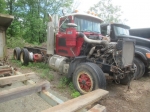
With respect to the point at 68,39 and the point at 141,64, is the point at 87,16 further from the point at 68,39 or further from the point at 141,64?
the point at 141,64

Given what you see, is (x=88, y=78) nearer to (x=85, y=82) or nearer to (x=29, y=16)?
(x=85, y=82)

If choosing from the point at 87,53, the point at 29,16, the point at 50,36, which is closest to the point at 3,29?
the point at 50,36

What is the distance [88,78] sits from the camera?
11.3 feet

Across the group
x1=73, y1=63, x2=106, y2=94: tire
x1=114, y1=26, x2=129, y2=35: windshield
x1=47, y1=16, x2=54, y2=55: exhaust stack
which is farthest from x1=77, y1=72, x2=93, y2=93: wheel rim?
x1=114, y1=26, x2=129, y2=35: windshield

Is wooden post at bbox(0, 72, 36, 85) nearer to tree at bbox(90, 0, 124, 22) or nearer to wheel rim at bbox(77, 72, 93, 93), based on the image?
wheel rim at bbox(77, 72, 93, 93)

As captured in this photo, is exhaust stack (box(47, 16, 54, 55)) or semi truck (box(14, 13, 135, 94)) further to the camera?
exhaust stack (box(47, 16, 54, 55))

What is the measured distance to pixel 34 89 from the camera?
5.47 feet

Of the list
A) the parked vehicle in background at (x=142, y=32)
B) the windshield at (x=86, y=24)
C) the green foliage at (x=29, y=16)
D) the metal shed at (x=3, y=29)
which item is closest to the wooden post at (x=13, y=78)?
the metal shed at (x=3, y=29)

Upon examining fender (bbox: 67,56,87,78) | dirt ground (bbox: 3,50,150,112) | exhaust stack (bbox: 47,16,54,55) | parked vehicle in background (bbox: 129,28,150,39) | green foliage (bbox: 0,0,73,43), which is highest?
green foliage (bbox: 0,0,73,43)

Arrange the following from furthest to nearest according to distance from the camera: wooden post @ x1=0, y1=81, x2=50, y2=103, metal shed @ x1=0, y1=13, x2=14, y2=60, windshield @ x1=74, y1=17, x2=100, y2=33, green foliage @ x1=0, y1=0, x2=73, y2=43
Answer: green foliage @ x1=0, y1=0, x2=73, y2=43, windshield @ x1=74, y1=17, x2=100, y2=33, metal shed @ x1=0, y1=13, x2=14, y2=60, wooden post @ x1=0, y1=81, x2=50, y2=103

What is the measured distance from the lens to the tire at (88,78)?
318 cm

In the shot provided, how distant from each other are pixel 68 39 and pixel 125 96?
256 centimetres

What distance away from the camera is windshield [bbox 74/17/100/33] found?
4.65 m

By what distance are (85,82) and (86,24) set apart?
2.29 metres
